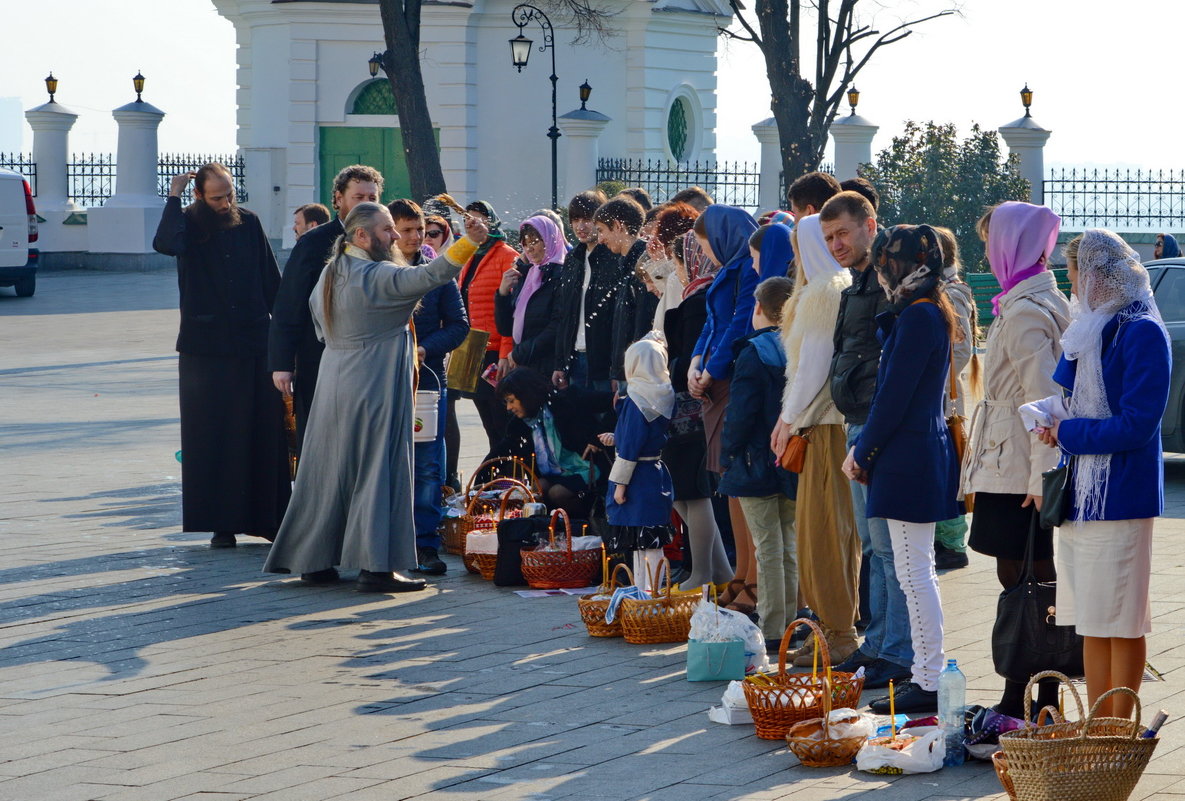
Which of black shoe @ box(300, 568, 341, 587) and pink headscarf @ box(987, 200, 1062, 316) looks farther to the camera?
black shoe @ box(300, 568, 341, 587)

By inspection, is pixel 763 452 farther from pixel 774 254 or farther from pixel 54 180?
pixel 54 180

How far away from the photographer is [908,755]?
5754 millimetres

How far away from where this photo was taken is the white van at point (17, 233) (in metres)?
27.8

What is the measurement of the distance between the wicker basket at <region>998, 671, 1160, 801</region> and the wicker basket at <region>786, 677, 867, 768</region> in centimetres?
83

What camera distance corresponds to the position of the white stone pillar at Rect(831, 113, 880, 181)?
34156 mm

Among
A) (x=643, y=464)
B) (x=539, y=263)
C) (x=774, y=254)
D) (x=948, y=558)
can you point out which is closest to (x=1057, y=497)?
(x=774, y=254)

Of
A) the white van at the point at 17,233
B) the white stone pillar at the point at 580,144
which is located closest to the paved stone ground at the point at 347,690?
the white van at the point at 17,233

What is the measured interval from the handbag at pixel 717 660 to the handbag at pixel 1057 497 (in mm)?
1808

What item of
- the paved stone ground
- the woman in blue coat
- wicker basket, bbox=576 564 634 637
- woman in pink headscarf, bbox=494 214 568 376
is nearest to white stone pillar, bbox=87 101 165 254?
the paved stone ground

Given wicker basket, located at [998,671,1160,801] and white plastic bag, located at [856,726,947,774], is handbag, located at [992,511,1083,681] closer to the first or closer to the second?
white plastic bag, located at [856,726,947,774]

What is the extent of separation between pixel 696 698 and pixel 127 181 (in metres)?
28.2

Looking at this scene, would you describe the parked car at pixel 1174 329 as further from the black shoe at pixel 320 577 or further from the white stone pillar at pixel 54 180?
the white stone pillar at pixel 54 180

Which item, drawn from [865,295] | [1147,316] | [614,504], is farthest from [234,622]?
[1147,316]

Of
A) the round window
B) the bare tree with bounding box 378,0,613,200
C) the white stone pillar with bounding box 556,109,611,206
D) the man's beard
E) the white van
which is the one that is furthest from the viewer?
the round window
